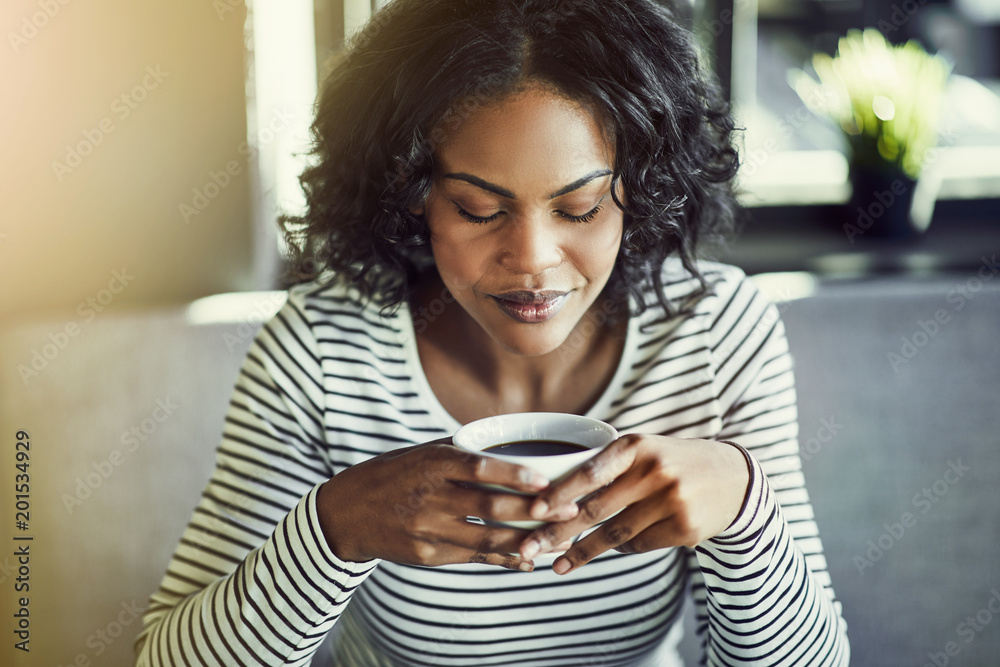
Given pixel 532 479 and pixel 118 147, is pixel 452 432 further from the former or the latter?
pixel 118 147

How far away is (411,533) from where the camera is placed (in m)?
0.68

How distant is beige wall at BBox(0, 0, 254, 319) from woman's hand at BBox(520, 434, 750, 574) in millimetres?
881

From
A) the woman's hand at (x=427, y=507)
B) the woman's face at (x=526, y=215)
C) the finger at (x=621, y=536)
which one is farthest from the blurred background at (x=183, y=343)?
the finger at (x=621, y=536)

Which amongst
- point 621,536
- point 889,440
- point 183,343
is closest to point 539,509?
point 621,536

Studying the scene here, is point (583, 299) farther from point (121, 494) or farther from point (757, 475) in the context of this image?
point (121, 494)

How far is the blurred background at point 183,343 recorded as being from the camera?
114 centimetres

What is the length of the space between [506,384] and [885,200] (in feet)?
4.14

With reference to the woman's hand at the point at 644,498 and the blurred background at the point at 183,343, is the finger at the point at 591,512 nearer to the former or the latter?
the woman's hand at the point at 644,498

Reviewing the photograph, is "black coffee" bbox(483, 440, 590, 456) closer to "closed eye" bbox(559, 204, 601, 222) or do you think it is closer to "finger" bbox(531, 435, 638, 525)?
"finger" bbox(531, 435, 638, 525)

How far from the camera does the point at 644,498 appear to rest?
683mm

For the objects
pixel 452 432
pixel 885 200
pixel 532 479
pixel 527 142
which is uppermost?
pixel 527 142

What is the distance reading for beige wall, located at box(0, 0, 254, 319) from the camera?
1207 mm

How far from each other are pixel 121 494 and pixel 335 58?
68 cm

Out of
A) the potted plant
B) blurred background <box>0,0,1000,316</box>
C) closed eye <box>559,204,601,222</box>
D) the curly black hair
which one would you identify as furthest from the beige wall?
the potted plant
